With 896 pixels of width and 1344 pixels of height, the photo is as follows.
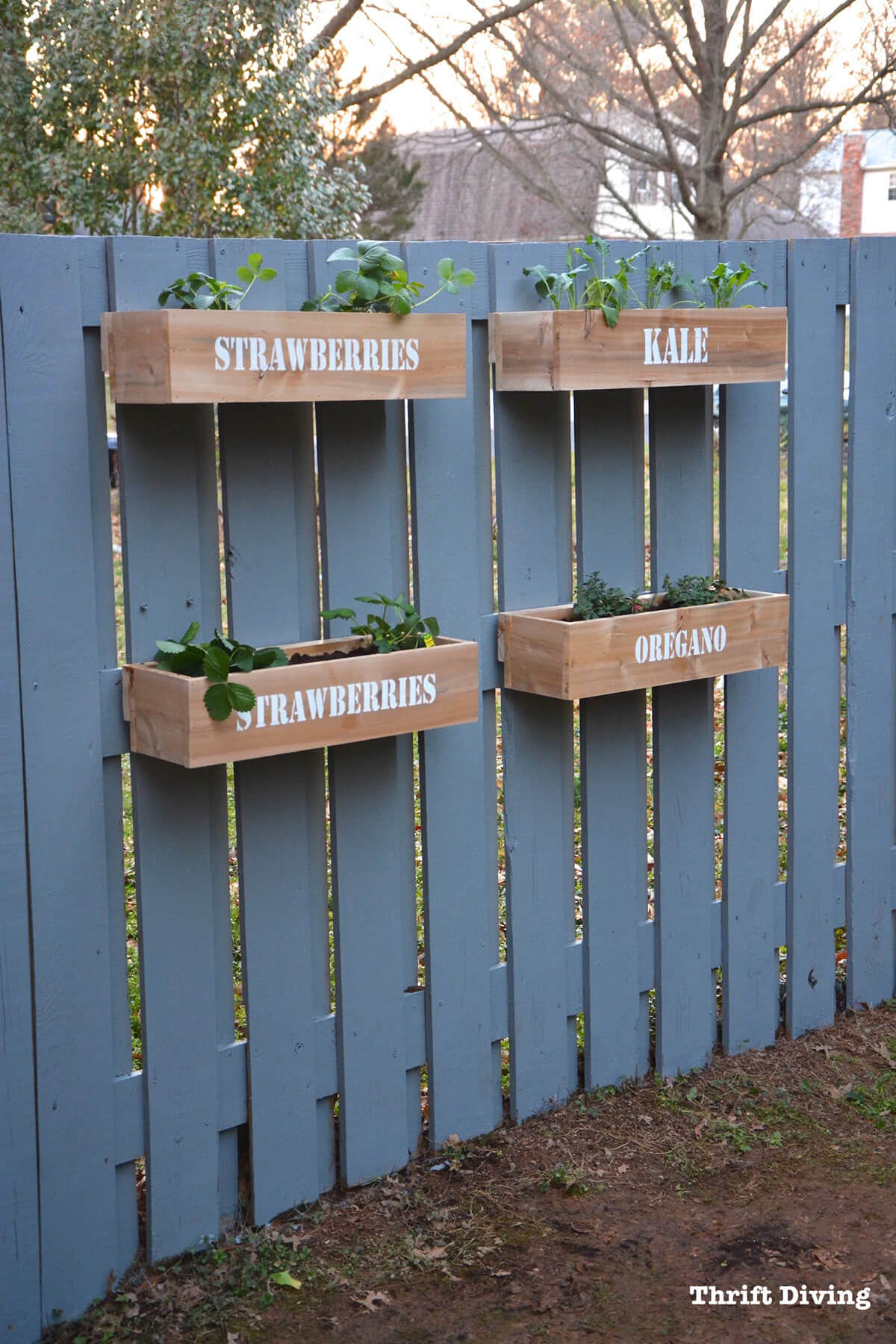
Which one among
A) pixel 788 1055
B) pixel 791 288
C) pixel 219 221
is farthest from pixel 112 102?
pixel 788 1055

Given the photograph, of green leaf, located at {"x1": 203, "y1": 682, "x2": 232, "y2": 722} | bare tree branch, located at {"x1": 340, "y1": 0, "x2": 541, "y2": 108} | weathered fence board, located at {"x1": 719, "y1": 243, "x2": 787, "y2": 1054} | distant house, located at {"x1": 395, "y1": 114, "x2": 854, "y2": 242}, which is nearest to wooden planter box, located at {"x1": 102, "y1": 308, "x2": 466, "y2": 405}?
green leaf, located at {"x1": 203, "y1": 682, "x2": 232, "y2": 722}

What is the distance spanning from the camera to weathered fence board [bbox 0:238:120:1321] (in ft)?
7.72

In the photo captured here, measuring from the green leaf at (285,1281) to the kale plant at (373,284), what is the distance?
6.29 ft

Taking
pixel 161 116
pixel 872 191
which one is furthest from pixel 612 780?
pixel 872 191

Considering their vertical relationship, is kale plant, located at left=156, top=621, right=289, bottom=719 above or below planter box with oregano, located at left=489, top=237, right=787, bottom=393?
below

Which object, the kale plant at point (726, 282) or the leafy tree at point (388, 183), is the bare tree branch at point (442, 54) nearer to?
the leafy tree at point (388, 183)

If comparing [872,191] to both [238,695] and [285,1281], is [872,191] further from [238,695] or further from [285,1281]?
[285,1281]

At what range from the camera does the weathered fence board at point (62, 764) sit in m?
2.35

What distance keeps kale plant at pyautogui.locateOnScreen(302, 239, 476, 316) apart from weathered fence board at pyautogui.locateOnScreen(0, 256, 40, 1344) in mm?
686

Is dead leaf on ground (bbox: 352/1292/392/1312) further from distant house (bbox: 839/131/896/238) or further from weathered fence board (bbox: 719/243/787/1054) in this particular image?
distant house (bbox: 839/131/896/238)

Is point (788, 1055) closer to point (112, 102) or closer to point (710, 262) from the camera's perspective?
point (710, 262)

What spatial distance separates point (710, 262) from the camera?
3.31 m

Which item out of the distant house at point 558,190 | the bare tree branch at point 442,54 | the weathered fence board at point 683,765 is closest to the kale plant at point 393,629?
the weathered fence board at point 683,765

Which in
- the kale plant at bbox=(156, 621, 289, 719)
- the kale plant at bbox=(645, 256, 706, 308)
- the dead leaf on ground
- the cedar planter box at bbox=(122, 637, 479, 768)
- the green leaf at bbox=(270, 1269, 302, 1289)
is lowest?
the dead leaf on ground
